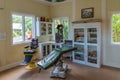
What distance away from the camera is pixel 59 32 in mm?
5793

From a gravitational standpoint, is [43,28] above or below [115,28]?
above

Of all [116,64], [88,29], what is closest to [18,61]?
[88,29]

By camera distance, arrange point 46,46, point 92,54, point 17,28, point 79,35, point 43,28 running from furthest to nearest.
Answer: point 43,28, point 46,46, point 79,35, point 17,28, point 92,54

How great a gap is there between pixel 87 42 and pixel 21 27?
277 cm

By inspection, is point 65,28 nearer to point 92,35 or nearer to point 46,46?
point 46,46

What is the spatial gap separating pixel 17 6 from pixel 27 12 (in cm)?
54

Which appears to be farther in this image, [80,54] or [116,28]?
[80,54]

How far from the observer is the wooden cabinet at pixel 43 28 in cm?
549

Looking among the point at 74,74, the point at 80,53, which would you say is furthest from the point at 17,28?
the point at 74,74

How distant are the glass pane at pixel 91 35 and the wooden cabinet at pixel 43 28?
2.24m

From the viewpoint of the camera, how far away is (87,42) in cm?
459

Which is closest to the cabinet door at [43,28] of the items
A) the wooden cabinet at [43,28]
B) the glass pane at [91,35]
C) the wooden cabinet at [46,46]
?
the wooden cabinet at [43,28]

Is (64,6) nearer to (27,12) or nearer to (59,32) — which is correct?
(59,32)

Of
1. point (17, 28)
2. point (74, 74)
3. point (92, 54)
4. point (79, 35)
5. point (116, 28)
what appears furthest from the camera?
point (79, 35)
